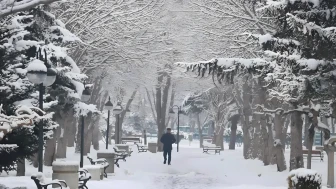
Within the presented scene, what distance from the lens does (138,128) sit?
84.4 m

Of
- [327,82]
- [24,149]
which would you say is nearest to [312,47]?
[327,82]

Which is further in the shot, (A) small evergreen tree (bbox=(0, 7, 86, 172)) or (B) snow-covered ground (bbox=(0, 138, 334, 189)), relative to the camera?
(B) snow-covered ground (bbox=(0, 138, 334, 189))

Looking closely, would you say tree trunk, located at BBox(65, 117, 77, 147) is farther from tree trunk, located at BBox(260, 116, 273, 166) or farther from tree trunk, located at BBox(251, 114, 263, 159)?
tree trunk, located at BBox(251, 114, 263, 159)

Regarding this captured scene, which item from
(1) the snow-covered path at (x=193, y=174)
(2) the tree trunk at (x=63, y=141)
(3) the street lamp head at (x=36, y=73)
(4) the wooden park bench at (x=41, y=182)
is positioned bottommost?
(1) the snow-covered path at (x=193, y=174)

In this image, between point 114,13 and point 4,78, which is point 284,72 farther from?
point 114,13

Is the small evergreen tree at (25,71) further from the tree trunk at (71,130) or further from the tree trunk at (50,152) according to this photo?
the tree trunk at (71,130)

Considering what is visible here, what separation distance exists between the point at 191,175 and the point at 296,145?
575cm

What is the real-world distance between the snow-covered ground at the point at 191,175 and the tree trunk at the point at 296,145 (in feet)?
2.70

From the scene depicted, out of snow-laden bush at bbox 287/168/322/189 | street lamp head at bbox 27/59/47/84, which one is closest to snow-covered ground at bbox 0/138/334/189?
street lamp head at bbox 27/59/47/84

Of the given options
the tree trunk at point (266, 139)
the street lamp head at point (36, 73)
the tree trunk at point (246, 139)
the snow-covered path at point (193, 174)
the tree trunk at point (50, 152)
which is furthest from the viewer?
the tree trunk at point (246, 139)

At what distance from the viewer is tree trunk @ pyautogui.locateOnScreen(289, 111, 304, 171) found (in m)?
21.5

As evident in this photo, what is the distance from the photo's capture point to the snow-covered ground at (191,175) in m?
18.4

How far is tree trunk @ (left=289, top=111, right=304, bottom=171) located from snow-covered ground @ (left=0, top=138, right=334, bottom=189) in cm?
82

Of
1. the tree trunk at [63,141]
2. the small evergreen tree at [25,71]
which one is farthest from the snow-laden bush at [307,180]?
the tree trunk at [63,141]
